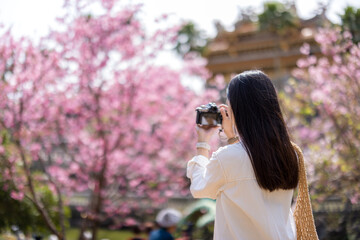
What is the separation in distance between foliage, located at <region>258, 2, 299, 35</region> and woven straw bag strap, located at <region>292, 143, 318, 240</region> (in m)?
19.7

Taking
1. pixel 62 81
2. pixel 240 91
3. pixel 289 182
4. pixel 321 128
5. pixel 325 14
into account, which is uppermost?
pixel 325 14

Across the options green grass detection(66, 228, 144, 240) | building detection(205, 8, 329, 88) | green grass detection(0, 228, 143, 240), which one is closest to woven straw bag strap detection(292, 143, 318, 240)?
green grass detection(0, 228, 143, 240)

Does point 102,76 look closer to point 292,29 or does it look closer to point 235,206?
point 235,206

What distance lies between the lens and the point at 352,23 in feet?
20.7

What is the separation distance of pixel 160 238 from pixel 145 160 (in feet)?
9.94

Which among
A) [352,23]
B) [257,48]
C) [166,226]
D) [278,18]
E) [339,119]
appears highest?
[278,18]

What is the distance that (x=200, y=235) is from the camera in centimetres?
539

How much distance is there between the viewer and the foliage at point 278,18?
1980 centimetres

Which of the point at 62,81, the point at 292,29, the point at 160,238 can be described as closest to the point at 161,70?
the point at 62,81

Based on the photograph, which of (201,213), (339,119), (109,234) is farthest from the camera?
(109,234)

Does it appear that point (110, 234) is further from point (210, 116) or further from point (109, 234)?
point (210, 116)

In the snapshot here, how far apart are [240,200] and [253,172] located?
0.13 m

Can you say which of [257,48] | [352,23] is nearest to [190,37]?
[257,48]

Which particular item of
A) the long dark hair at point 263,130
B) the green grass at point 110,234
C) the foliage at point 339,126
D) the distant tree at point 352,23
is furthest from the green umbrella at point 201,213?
the green grass at point 110,234
